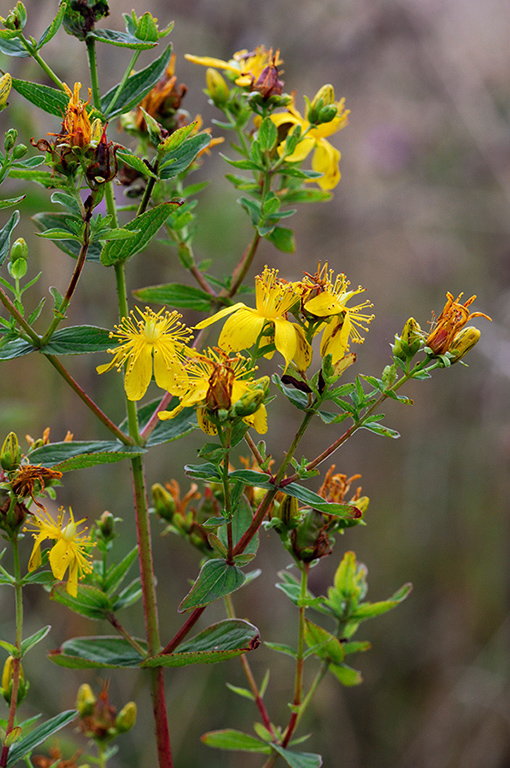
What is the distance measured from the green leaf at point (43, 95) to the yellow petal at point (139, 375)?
0.36 m

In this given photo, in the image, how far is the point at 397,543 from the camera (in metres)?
3.74

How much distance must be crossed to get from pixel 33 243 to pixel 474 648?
Answer: 2878 mm

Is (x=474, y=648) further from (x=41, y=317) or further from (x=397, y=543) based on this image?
(x=41, y=317)

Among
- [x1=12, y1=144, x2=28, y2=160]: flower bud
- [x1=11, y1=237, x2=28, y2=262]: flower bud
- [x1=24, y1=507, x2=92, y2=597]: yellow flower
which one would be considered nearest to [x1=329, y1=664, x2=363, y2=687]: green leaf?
[x1=24, y1=507, x2=92, y2=597]: yellow flower

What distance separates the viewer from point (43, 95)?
975mm

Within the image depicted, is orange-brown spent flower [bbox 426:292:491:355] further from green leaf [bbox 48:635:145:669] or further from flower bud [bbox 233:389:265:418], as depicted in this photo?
green leaf [bbox 48:635:145:669]

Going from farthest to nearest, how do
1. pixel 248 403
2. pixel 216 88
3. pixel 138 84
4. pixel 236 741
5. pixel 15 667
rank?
pixel 216 88 < pixel 236 741 < pixel 138 84 < pixel 15 667 < pixel 248 403

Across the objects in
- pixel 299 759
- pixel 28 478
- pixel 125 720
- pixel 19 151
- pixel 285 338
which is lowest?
pixel 125 720

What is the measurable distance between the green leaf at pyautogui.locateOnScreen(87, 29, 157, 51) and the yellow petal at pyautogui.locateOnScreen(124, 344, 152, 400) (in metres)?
0.43

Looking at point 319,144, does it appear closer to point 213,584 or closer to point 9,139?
point 9,139

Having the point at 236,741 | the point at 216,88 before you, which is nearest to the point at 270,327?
the point at 216,88

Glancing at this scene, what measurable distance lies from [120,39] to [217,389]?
57 cm

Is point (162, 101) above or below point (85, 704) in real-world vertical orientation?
above

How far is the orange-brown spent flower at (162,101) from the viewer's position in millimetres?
1186
